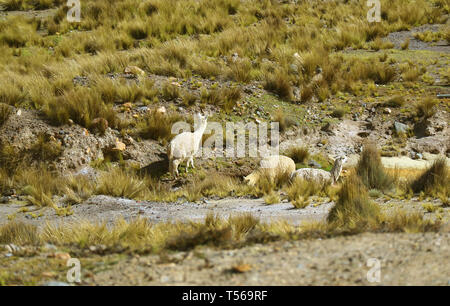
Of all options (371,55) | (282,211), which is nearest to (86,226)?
(282,211)

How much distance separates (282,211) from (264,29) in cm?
972

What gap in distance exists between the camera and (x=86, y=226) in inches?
238

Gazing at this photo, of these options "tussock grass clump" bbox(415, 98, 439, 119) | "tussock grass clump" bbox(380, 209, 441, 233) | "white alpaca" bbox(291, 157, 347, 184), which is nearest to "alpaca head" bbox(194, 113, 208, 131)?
"white alpaca" bbox(291, 157, 347, 184)

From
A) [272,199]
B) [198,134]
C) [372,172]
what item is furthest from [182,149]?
[372,172]

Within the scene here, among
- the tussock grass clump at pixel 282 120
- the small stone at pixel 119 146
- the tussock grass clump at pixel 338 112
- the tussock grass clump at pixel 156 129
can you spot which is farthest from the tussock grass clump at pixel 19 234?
the tussock grass clump at pixel 338 112

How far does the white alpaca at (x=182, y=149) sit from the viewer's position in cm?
901

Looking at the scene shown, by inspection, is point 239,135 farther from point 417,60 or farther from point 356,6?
point 356,6

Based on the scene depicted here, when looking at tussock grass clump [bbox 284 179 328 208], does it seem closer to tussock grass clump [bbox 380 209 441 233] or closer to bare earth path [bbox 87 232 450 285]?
tussock grass clump [bbox 380 209 441 233]

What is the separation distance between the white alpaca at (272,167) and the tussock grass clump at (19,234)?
398cm

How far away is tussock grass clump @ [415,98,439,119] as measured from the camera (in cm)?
1091

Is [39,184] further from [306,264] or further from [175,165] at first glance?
[306,264]

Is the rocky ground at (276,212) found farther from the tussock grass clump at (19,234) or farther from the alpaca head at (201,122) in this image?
the alpaca head at (201,122)

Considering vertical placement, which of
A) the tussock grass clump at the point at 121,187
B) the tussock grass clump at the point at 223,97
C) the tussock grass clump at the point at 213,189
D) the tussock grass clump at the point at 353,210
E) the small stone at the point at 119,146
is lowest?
the tussock grass clump at the point at 213,189
